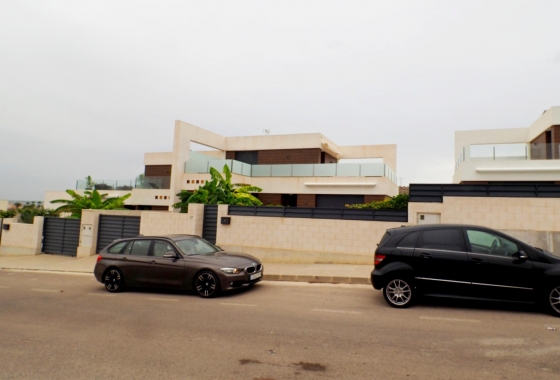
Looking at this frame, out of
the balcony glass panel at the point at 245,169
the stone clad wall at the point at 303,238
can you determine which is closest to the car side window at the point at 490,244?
the stone clad wall at the point at 303,238

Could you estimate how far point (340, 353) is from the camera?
488 centimetres

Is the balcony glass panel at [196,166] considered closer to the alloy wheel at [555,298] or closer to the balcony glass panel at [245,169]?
the balcony glass panel at [245,169]

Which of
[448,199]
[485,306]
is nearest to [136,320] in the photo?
[485,306]

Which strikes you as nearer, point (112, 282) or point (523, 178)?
point (112, 282)

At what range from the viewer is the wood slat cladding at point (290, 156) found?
2417cm

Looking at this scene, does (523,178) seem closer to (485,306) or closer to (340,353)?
(485,306)

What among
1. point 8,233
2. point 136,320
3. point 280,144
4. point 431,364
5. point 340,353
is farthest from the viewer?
point 280,144

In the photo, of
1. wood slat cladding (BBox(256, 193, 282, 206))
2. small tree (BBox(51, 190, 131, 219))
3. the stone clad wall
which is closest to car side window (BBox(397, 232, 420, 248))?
the stone clad wall

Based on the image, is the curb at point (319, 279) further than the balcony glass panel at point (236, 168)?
No

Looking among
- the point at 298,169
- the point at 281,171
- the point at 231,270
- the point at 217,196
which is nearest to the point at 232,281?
the point at 231,270

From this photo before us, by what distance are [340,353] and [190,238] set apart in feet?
20.5

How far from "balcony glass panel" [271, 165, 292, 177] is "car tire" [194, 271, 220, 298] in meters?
14.1

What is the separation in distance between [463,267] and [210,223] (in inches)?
411

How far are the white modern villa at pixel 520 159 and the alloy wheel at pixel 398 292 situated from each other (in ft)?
51.0
